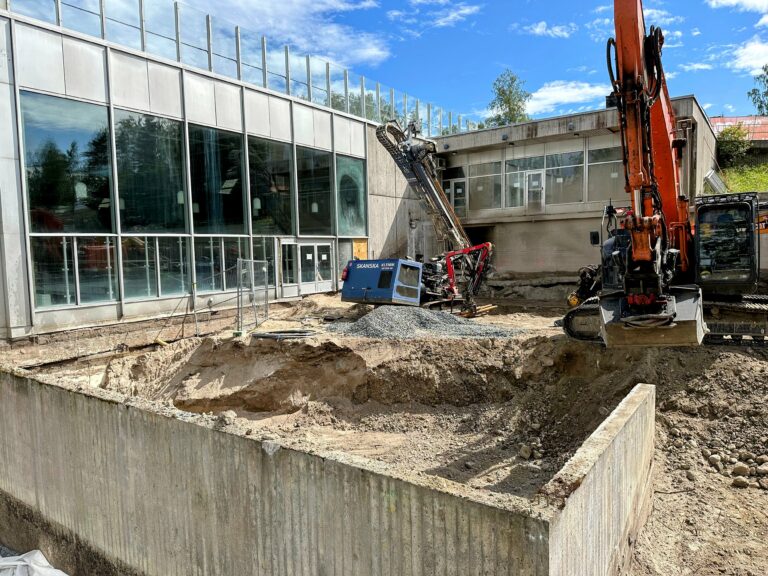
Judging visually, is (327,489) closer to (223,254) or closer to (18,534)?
(18,534)

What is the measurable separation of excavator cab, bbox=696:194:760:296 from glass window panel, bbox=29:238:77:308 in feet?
44.9

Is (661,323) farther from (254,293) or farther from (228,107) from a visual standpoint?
(228,107)

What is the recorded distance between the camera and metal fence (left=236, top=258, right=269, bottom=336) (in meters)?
15.7

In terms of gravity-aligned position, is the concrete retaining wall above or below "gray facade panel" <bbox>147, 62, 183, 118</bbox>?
below

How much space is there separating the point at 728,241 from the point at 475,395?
5.59 metres

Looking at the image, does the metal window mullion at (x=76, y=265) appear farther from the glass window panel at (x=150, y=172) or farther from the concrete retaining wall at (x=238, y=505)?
the concrete retaining wall at (x=238, y=505)

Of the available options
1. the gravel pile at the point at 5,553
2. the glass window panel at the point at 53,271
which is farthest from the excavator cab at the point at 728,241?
the glass window panel at the point at 53,271

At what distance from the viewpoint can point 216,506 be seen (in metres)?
4.74

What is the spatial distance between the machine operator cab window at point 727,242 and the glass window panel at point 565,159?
1247cm

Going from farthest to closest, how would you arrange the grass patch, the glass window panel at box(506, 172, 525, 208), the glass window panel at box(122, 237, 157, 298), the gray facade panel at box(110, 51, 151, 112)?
the glass window panel at box(506, 172, 525, 208)
the grass patch
the glass window panel at box(122, 237, 157, 298)
the gray facade panel at box(110, 51, 151, 112)

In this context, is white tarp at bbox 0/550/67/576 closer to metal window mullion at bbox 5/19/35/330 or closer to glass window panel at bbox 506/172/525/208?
metal window mullion at bbox 5/19/35/330

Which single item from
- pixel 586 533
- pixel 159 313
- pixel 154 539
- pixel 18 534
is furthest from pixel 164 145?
pixel 586 533

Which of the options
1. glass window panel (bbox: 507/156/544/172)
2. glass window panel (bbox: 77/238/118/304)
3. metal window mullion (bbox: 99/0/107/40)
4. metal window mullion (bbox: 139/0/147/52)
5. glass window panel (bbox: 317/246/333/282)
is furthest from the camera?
glass window panel (bbox: 507/156/544/172)

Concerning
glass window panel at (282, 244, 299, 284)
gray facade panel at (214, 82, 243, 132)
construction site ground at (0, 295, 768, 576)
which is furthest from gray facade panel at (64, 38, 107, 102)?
glass window panel at (282, 244, 299, 284)
